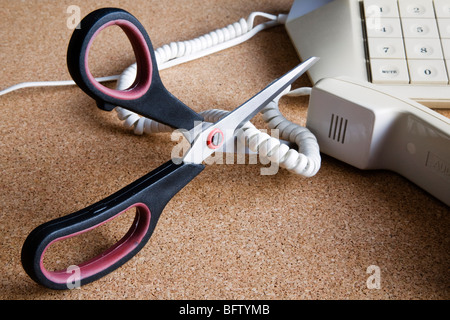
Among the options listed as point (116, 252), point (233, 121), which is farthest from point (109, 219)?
point (233, 121)

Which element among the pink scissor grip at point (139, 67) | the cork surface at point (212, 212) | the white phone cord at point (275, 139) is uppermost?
the pink scissor grip at point (139, 67)

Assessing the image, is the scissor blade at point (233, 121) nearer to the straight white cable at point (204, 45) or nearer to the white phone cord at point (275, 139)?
the white phone cord at point (275, 139)

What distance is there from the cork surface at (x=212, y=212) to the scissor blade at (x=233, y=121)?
0.05m

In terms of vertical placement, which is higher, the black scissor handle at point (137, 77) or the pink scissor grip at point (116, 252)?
the black scissor handle at point (137, 77)

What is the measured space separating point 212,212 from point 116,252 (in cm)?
9

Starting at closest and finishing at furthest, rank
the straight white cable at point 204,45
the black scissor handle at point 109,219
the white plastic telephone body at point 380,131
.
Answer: the black scissor handle at point 109,219 < the white plastic telephone body at point 380,131 < the straight white cable at point 204,45

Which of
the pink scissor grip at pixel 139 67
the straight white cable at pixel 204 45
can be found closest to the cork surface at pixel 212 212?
the straight white cable at pixel 204 45

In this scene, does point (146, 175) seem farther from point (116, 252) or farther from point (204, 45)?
point (204, 45)

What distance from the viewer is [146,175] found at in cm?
41

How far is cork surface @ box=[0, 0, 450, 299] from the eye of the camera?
1.30 feet

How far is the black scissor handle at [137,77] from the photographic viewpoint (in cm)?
34

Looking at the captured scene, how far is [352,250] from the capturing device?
1.39ft

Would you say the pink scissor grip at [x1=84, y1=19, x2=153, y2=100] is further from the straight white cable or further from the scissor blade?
the straight white cable
